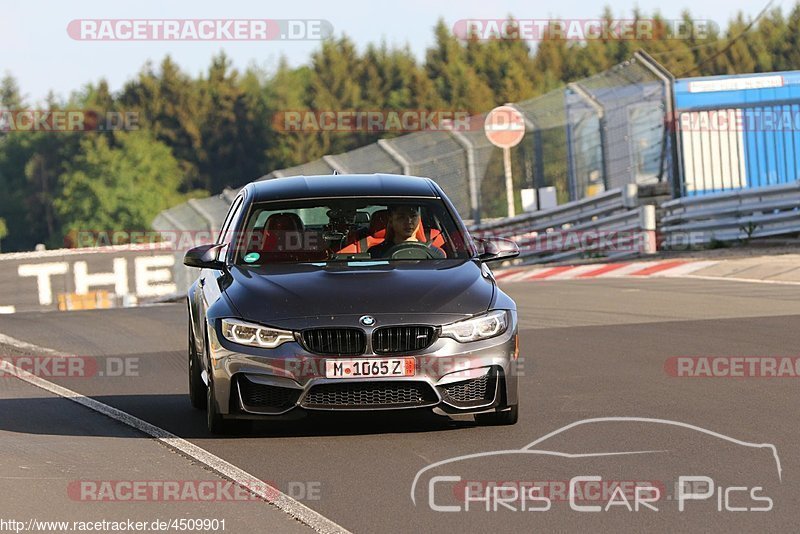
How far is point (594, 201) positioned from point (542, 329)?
1233 cm

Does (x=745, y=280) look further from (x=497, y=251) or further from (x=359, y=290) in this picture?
(x=359, y=290)

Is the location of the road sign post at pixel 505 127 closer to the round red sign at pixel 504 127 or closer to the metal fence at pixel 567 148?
the round red sign at pixel 504 127

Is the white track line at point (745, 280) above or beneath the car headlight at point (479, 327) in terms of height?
beneath

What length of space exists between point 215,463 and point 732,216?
17.5 metres

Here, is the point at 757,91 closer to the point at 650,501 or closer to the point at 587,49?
the point at 650,501

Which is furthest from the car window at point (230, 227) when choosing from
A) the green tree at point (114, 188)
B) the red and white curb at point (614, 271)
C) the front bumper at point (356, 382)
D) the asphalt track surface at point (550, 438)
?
the green tree at point (114, 188)

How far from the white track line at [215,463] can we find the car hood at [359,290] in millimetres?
780

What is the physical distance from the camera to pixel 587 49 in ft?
436

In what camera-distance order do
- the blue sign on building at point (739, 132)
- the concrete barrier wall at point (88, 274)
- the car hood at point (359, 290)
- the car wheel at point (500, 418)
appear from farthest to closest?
the concrete barrier wall at point (88, 274) → the blue sign on building at point (739, 132) → the car wheel at point (500, 418) → the car hood at point (359, 290)

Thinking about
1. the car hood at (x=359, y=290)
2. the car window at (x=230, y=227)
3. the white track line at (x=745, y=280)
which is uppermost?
the car window at (x=230, y=227)

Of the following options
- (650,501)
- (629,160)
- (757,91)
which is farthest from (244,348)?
(757,91)

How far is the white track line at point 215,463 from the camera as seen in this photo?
600cm

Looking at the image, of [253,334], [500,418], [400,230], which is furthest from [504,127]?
[253,334]

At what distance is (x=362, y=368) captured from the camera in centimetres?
775
